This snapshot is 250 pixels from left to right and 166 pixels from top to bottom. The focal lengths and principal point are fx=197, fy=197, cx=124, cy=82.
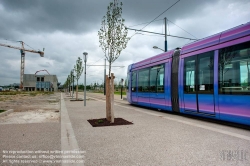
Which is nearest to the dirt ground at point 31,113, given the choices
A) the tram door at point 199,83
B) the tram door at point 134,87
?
the tram door at point 134,87

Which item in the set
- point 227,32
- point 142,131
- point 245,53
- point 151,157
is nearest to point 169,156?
point 151,157

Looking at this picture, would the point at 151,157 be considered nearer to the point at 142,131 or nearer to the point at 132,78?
the point at 142,131

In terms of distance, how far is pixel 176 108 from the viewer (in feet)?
31.4

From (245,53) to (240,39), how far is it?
0.51 meters

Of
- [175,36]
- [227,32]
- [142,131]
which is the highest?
[175,36]

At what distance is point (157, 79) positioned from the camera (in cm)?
1127

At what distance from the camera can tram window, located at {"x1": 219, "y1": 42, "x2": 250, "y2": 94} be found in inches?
243

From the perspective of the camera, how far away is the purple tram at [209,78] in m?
6.31

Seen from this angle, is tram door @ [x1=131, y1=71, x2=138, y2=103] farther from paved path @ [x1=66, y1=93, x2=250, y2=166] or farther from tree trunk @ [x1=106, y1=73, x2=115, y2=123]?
paved path @ [x1=66, y1=93, x2=250, y2=166]

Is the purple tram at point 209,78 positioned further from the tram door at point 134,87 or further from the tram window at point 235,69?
the tram door at point 134,87

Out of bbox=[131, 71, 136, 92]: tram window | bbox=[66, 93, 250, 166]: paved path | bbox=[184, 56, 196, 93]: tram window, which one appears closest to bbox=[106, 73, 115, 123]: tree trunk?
bbox=[66, 93, 250, 166]: paved path

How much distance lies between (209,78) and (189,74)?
1.28 m

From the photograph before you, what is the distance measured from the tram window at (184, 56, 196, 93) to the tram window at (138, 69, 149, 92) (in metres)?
3.86

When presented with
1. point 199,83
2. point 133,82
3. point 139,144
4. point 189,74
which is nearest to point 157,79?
point 189,74
